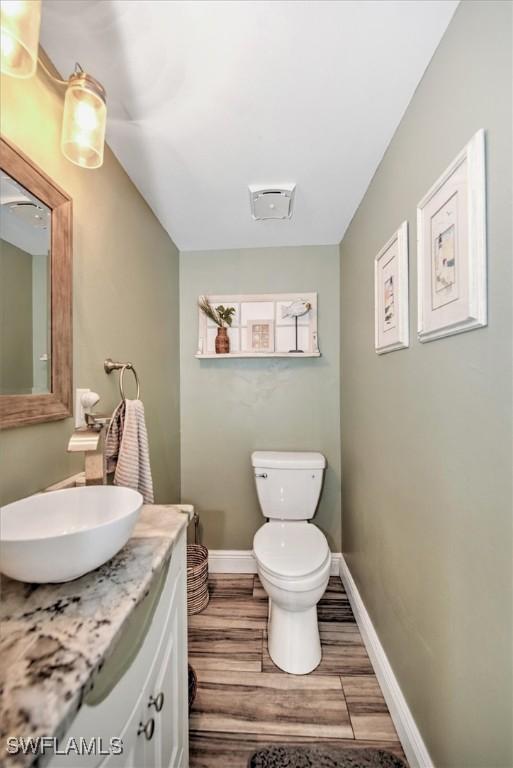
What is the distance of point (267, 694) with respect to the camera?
1.29 metres

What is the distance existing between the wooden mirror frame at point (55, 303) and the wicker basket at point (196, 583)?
4.17 ft

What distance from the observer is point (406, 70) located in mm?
954

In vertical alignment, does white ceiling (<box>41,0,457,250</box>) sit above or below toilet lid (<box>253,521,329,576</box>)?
above

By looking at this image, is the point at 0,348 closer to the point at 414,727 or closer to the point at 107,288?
the point at 107,288

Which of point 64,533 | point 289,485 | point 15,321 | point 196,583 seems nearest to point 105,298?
point 15,321

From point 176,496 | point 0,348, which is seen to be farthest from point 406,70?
point 176,496

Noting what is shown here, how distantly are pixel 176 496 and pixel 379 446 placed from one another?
137cm

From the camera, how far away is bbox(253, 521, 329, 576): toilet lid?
4.57 ft

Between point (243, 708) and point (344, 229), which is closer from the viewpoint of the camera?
point (243, 708)

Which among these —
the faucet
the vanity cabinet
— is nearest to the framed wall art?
the faucet

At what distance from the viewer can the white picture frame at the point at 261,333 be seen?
2.12 metres

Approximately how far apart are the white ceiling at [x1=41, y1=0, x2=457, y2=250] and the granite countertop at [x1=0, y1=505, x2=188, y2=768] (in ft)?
4.51

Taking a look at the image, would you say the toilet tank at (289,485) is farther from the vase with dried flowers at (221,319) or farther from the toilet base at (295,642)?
the vase with dried flowers at (221,319)

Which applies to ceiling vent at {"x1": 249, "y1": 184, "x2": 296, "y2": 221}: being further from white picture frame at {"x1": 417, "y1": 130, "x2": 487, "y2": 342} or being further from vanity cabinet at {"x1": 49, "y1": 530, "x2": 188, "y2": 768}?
vanity cabinet at {"x1": 49, "y1": 530, "x2": 188, "y2": 768}
